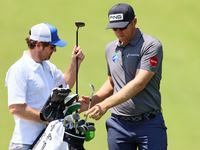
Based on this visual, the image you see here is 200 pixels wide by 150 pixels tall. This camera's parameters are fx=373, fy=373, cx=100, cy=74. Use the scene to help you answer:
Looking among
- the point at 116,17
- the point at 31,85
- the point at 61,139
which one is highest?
the point at 116,17

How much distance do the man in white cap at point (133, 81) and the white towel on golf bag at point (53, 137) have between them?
1.70ft

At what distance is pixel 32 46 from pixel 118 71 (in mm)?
720

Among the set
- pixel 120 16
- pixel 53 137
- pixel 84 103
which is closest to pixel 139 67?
pixel 120 16

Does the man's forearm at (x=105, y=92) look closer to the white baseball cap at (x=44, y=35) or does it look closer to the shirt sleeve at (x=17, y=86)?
the white baseball cap at (x=44, y=35)

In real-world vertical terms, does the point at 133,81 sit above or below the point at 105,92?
above

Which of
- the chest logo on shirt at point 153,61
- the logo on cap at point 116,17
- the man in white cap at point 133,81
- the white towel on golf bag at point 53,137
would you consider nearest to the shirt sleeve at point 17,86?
the white towel on golf bag at point 53,137

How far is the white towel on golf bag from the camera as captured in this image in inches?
98.7

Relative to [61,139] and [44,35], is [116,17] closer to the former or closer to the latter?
[44,35]

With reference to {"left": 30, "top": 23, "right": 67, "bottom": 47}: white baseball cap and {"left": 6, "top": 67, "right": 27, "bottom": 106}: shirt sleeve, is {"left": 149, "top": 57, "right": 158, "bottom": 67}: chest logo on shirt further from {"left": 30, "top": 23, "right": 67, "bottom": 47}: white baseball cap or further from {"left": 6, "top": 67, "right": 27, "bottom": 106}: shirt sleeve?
{"left": 6, "top": 67, "right": 27, "bottom": 106}: shirt sleeve

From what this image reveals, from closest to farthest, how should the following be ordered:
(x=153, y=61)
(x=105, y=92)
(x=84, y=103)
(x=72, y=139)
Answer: (x=72, y=139), (x=153, y=61), (x=84, y=103), (x=105, y=92)

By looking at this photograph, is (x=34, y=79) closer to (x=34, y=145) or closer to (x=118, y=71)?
(x=34, y=145)

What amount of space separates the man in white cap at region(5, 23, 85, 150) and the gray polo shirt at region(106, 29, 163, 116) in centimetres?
52

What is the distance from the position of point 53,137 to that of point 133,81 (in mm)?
747

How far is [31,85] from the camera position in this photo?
2.83 metres
